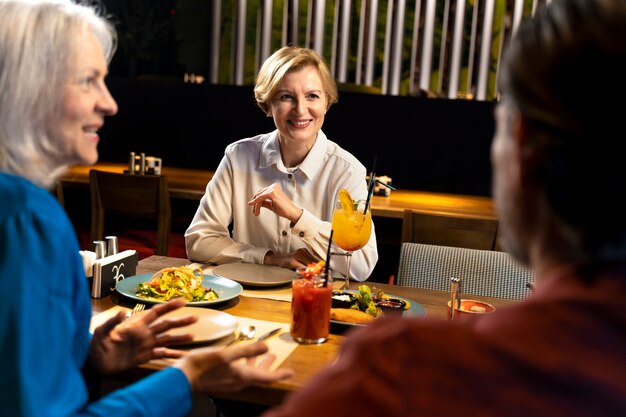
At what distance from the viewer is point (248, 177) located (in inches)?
106

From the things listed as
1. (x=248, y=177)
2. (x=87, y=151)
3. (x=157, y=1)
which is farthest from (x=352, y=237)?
(x=157, y=1)

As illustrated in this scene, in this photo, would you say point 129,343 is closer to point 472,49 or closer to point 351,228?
point 351,228

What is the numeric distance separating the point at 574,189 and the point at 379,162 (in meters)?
4.44

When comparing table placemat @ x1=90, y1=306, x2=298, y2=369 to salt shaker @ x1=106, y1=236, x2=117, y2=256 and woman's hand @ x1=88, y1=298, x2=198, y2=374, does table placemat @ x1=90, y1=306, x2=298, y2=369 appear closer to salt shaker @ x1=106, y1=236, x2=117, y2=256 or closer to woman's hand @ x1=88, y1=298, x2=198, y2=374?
woman's hand @ x1=88, y1=298, x2=198, y2=374

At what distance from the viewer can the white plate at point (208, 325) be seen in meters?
1.53

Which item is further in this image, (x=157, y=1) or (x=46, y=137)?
(x=157, y=1)

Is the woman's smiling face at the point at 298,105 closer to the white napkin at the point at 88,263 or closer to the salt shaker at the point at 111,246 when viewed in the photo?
the salt shaker at the point at 111,246

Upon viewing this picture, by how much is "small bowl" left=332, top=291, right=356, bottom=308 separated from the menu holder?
590 mm

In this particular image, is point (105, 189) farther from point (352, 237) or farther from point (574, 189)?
point (574, 189)

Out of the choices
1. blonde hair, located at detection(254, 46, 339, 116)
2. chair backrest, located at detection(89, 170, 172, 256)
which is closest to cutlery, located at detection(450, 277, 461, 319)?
blonde hair, located at detection(254, 46, 339, 116)

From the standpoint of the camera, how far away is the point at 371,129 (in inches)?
197

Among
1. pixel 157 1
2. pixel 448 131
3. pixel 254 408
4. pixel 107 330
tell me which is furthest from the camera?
pixel 157 1

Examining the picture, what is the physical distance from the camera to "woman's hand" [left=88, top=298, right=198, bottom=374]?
4.62 feet

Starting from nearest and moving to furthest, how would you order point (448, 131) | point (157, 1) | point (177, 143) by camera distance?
point (448, 131) < point (177, 143) < point (157, 1)
